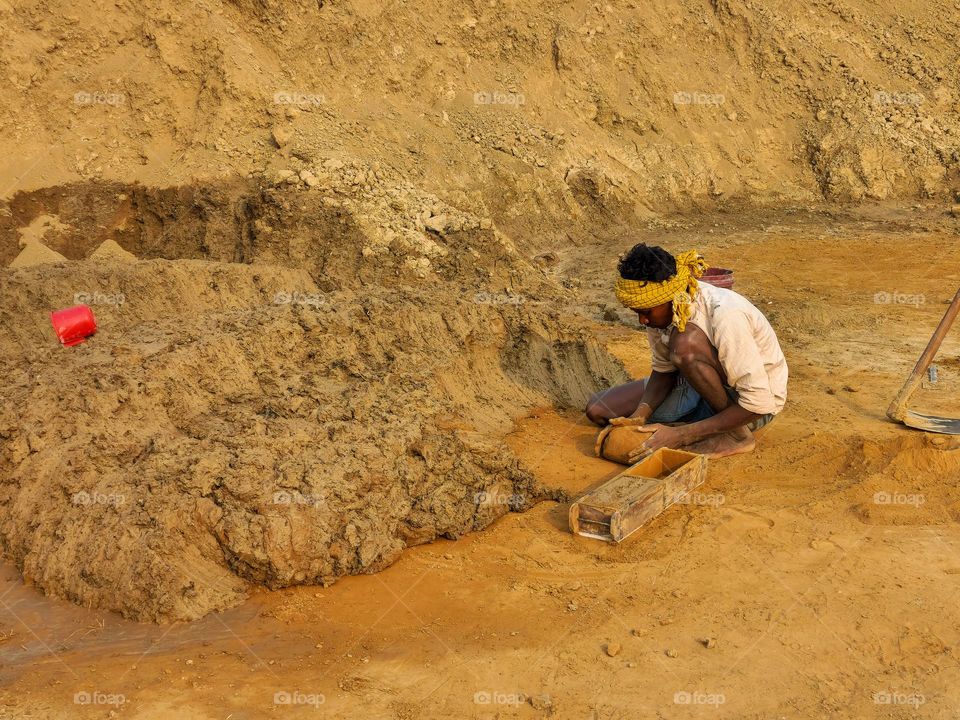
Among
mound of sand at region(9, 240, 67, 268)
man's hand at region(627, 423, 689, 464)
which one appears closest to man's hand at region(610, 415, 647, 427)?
man's hand at region(627, 423, 689, 464)

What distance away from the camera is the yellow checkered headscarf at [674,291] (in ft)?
12.8

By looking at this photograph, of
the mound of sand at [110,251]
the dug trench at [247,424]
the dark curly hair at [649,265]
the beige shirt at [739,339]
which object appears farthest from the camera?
the mound of sand at [110,251]

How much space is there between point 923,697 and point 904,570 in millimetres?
717

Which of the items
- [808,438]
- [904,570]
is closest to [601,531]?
[904,570]

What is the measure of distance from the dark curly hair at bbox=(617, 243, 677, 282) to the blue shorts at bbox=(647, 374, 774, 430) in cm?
78

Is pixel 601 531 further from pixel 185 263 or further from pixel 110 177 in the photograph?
pixel 110 177

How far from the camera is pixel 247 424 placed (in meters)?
3.81

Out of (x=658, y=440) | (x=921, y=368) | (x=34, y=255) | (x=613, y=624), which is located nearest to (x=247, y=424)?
(x=613, y=624)

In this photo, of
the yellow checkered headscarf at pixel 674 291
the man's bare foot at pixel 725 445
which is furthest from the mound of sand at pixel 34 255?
the man's bare foot at pixel 725 445

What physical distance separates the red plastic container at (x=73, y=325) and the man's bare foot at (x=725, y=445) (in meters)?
2.96

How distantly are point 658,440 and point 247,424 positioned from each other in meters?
1.83

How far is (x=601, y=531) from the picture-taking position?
3.59 metres

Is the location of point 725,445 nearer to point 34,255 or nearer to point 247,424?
point 247,424

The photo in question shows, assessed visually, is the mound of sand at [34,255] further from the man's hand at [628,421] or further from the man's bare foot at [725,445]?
the man's bare foot at [725,445]
